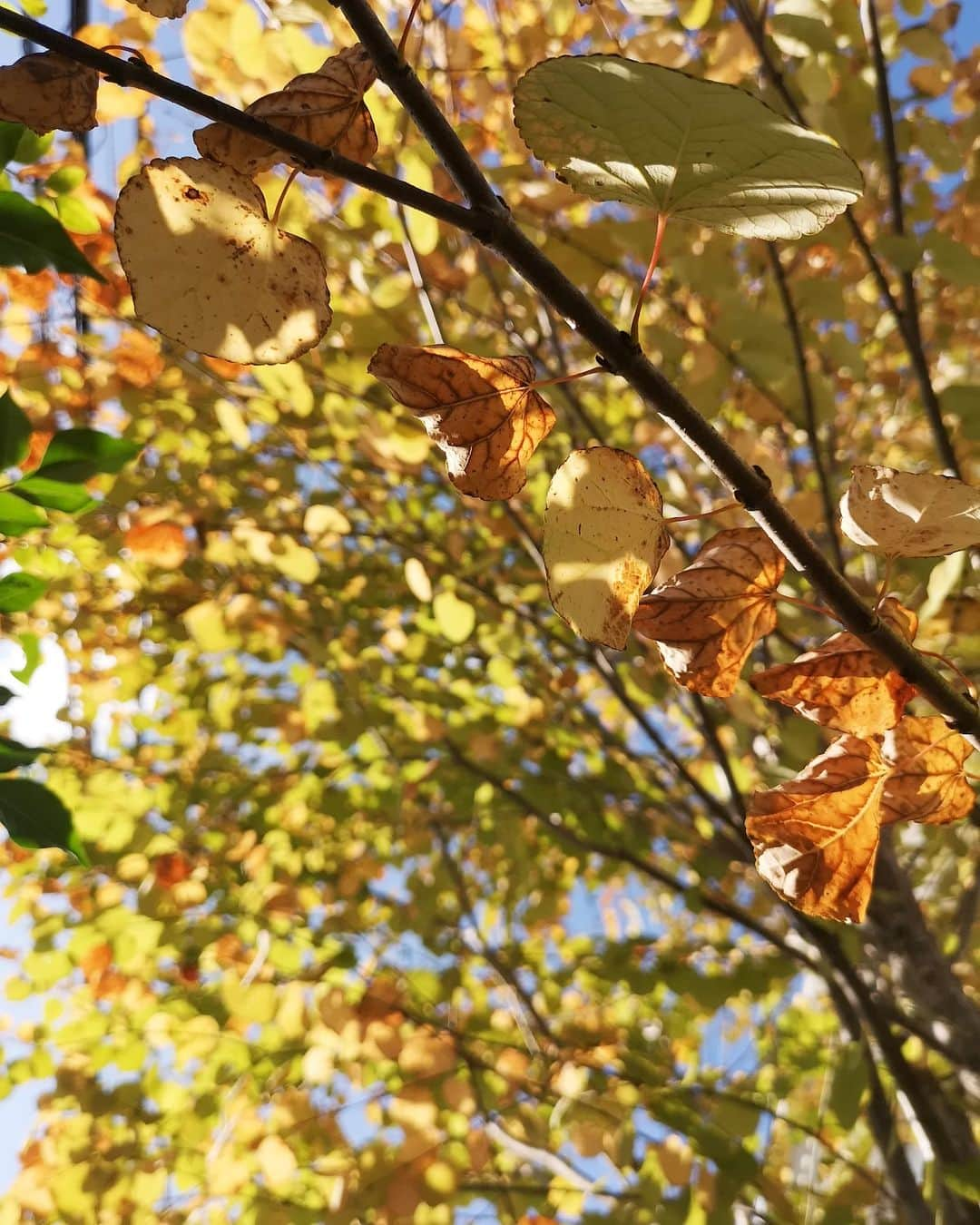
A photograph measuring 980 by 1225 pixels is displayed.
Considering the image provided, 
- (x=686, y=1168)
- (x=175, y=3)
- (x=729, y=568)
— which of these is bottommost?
(x=686, y=1168)

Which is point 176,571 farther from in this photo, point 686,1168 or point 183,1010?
point 686,1168

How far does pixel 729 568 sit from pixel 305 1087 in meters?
1.90

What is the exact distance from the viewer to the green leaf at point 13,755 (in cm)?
55

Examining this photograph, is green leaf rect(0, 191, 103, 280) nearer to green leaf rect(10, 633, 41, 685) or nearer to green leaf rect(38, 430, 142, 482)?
green leaf rect(38, 430, 142, 482)

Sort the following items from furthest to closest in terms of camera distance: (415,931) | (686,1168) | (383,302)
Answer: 1. (415,931)
2. (686,1168)
3. (383,302)

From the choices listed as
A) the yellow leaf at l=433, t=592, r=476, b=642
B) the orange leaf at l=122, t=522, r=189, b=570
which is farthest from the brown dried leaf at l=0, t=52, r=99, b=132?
the orange leaf at l=122, t=522, r=189, b=570

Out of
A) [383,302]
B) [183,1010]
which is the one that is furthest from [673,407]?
[183,1010]

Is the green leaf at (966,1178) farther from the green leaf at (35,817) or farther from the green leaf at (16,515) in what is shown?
the green leaf at (16,515)

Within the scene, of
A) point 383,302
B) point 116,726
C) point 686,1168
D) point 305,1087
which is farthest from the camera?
point 116,726

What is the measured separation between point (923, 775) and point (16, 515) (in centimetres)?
59

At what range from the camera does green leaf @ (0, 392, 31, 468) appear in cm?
61

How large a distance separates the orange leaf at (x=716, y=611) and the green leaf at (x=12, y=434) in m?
0.47

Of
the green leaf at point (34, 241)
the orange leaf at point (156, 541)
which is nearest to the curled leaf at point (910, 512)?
the green leaf at point (34, 241)

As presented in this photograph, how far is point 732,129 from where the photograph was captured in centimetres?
32
